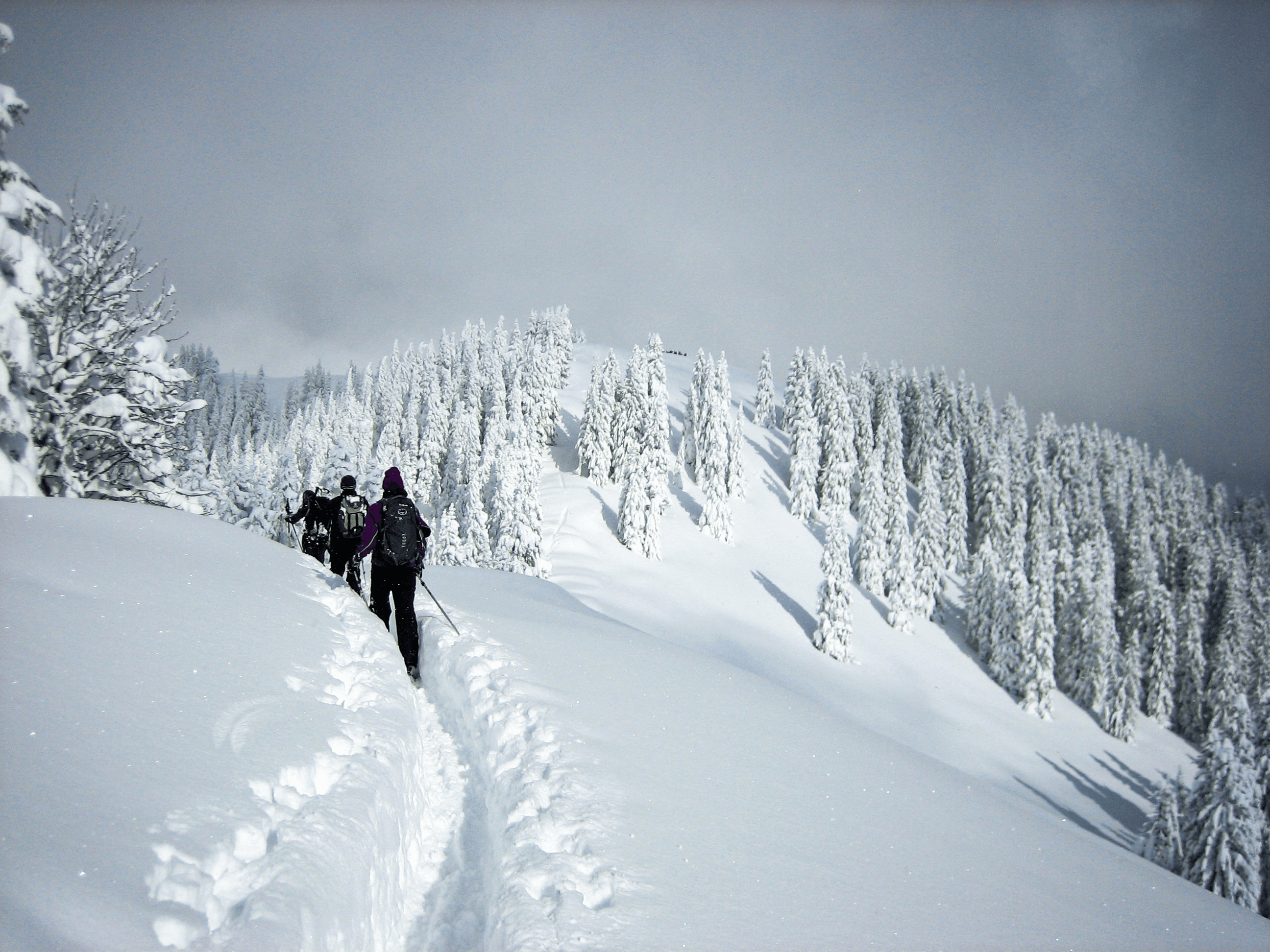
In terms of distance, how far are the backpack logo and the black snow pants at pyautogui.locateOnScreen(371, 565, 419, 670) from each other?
74.9 inches

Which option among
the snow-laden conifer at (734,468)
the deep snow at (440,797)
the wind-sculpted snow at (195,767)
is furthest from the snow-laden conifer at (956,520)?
the wind-sculpted snow at (195,767)

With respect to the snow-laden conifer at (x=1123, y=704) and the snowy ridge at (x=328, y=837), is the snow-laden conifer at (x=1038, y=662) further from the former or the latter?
the snowy ridge at (x=328, y=837)

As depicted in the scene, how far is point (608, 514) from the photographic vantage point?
53.7 metres

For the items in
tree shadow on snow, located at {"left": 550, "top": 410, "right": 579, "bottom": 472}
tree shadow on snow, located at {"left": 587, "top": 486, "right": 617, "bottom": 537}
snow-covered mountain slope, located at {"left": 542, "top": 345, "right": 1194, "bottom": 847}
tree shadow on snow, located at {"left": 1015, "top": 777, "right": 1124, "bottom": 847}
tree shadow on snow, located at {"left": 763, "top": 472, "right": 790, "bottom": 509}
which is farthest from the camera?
tree shadow on snow, located at {"left": 550, "top": 410, "right": 579, "bottom": 472}

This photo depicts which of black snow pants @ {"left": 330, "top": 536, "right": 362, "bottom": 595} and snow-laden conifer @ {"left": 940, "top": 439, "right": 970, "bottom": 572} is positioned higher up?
snow-laden conifer @ {"left": 940, "top": 439, "right": 970, "bottom": 572}

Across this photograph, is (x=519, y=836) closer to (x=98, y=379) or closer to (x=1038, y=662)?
(x=98, y=379)

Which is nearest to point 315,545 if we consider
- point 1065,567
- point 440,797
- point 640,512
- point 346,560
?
point 346,560

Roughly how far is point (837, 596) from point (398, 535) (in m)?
39.3

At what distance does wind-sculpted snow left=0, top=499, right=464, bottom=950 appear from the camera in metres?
2.49

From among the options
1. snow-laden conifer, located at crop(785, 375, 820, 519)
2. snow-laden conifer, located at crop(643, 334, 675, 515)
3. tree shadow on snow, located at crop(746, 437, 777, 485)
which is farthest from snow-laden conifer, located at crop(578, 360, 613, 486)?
tree shadow on snow, located at crop(746, 437, 777, 485)

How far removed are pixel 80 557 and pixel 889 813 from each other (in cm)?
878

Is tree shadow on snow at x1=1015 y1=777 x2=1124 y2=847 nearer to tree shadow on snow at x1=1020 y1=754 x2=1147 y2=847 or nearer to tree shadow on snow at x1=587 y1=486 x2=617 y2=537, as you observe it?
tree shadow on snow at x1=1020 y1=754 x2=1147 y2=847

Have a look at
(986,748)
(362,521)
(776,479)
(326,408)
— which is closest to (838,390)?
(776,479)

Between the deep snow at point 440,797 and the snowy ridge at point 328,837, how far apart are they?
20 mm
